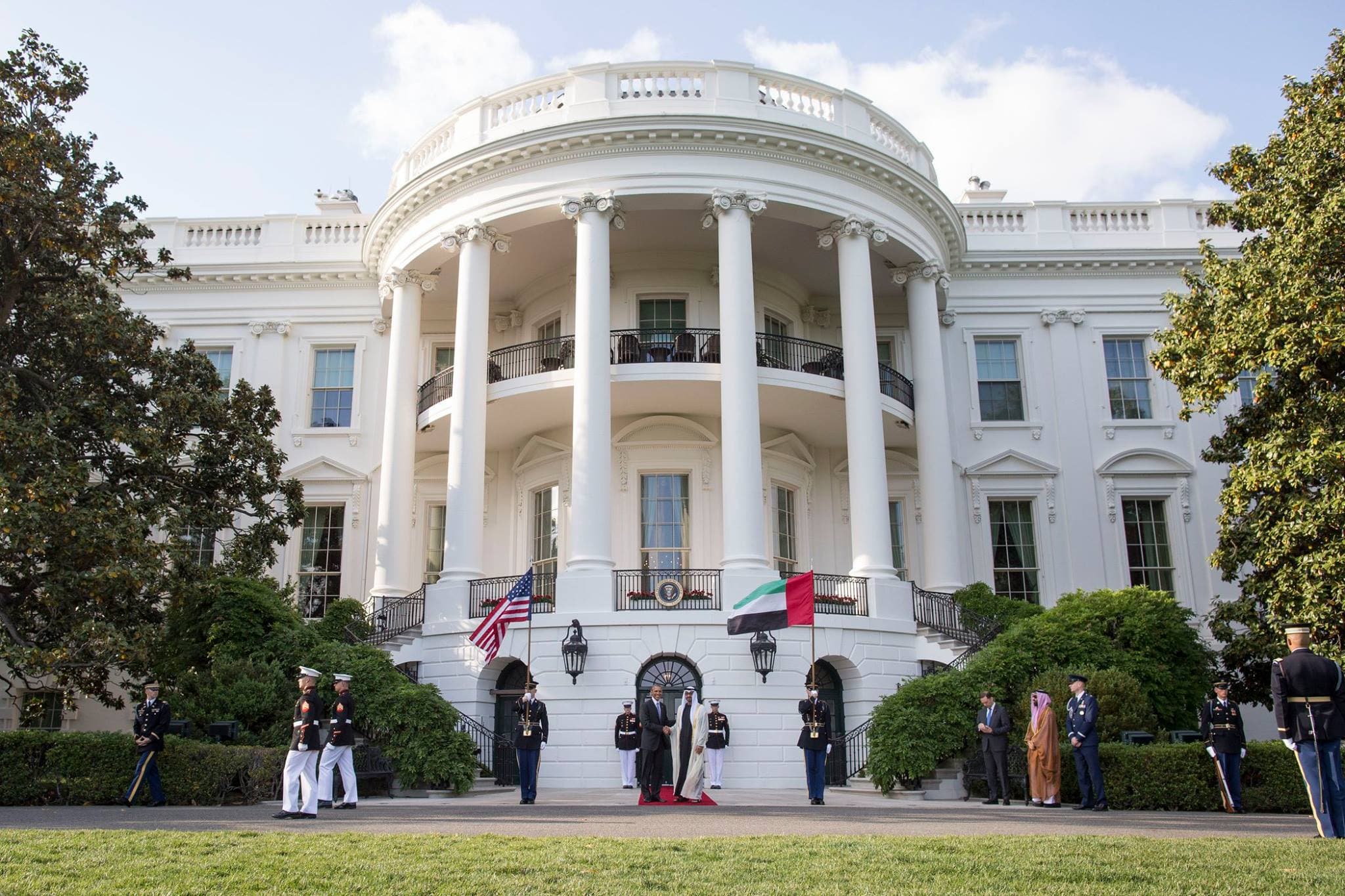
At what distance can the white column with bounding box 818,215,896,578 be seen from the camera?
21328 mm

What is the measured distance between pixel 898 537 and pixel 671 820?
1556 cm

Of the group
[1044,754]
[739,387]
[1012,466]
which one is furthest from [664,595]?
[1012,466]

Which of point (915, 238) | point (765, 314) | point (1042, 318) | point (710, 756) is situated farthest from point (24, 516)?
point (1042, 318)

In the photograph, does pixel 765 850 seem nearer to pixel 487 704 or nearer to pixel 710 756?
pixel 710 756

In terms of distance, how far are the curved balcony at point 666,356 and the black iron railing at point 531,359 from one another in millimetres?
15

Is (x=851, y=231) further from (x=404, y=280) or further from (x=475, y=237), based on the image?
(x=404, y=280)

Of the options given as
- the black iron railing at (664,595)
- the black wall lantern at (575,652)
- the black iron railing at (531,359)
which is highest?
the black iron railing at (531,359)

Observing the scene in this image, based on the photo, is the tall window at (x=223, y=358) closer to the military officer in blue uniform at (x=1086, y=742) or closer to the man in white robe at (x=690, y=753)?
the man in white robe at (x=690, y=753)

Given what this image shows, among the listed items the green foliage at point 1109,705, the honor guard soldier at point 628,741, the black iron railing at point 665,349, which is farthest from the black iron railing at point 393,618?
the green foliage at point 1109,705

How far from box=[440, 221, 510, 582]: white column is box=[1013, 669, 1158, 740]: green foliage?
33.8 ft

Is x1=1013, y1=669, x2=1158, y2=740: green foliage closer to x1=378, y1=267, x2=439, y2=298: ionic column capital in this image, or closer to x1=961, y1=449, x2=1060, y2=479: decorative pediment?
x1=961, y1=449, x2=1060, y2=479: decorative pediment

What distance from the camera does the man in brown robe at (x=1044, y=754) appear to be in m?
14.3

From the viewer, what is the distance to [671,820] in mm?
11664

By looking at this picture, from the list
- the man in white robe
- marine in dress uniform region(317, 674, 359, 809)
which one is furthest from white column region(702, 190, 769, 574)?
marine in dress uniform region(317, 674, 359, 809)
